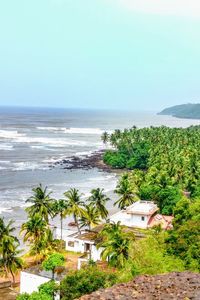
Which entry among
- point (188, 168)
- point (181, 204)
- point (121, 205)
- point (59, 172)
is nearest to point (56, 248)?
point (181, 204)

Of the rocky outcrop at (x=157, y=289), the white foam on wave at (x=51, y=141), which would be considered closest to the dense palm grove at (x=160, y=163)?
the white foam on wave at (x=51, y=141)

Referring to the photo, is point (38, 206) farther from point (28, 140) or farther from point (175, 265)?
point (28, 140)

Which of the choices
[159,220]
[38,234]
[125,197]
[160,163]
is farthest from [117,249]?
[160,163]

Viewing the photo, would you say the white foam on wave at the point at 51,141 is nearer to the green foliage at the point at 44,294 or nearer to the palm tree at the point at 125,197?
the palm tree at the point at 125,197

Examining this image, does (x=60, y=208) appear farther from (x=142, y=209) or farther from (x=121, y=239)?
(x=121, y=239)

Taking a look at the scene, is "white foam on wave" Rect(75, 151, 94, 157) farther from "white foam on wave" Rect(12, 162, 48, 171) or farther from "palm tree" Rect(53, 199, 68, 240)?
"palm tree" Rect(53, 199, 68, 240)

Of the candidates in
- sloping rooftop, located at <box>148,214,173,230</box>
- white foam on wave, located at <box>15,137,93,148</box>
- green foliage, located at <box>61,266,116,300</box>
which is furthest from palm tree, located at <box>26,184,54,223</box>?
white foam on wave, located at <box>15,137,93,148</box>
